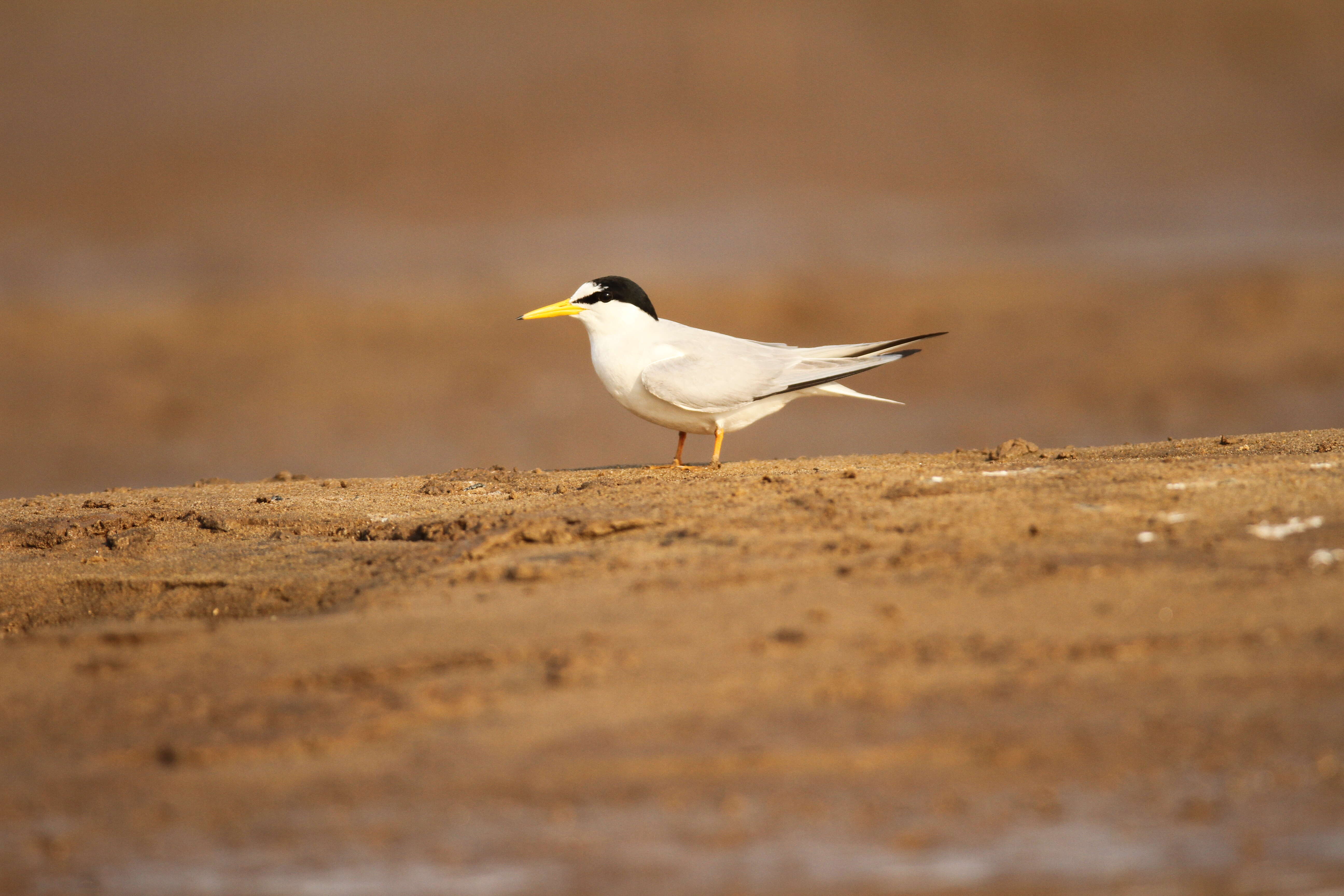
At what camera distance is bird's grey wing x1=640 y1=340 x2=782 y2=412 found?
6.50 m

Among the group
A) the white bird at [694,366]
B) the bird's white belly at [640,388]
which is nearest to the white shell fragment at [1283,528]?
the white bird at [694,366]

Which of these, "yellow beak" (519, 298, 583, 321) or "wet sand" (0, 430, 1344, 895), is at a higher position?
"yellow beak" (519, 298, 583, 321)

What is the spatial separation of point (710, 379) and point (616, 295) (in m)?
0.78

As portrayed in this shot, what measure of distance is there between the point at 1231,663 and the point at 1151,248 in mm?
16751

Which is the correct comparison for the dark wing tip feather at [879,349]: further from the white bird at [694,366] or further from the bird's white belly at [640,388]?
the bird's white belly at [640,388]

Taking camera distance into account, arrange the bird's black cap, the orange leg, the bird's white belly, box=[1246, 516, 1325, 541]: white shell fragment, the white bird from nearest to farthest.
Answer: box=[1246, 516, 1325, 541]: white shell fragment < the orange leg < the white bird < the bird's white belly < the bird's black cap

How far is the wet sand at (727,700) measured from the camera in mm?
2994

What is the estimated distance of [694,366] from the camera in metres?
6.59

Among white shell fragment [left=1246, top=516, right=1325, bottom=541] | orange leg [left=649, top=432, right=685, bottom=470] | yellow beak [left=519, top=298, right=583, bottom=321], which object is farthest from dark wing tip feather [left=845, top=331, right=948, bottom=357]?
white shell fragment [left=1246, top=516, right=1325, bottom=541]

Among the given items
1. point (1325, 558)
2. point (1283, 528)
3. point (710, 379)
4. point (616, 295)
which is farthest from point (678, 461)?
point (1325, 558)

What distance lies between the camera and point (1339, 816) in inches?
120

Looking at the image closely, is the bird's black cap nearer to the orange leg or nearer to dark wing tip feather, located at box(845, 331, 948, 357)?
the orange leg

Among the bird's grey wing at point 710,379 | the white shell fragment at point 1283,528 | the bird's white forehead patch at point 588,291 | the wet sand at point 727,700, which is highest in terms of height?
the bird's white forehead patch at point 588,291

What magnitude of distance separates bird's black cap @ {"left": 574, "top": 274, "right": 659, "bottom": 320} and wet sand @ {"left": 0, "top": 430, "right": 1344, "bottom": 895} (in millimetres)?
2001
